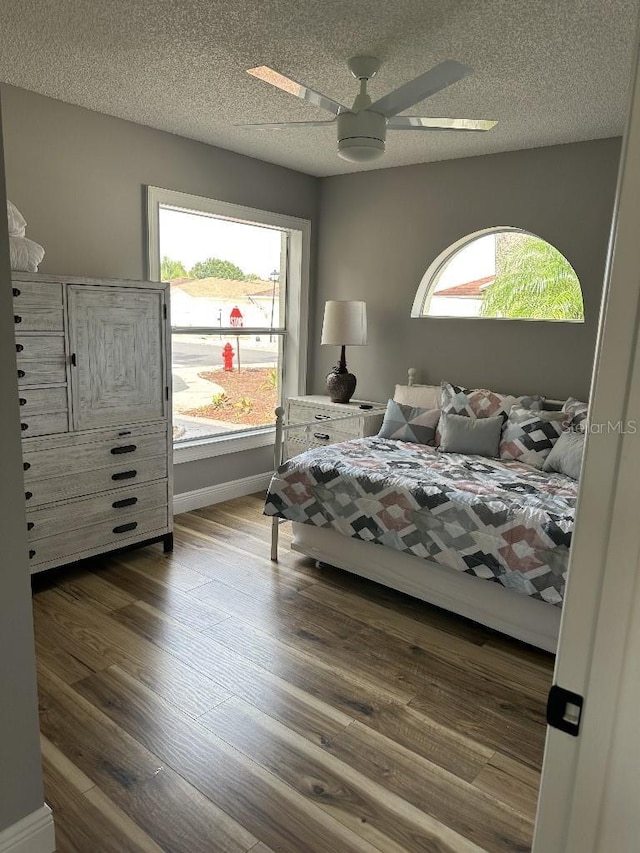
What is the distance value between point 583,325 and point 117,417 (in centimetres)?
290

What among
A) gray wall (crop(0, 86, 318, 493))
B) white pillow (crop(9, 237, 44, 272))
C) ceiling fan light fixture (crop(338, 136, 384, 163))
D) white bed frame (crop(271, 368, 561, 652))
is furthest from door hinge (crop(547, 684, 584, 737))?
gray wall (crop(0, 86, 318, 493))

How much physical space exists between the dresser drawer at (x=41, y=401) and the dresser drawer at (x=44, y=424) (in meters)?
0.02

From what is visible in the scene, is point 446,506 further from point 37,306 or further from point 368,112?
point 37,306

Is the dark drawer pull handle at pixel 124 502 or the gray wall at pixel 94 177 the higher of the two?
the gray wall at pixel 94 177

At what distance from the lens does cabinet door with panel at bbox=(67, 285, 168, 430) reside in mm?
2973

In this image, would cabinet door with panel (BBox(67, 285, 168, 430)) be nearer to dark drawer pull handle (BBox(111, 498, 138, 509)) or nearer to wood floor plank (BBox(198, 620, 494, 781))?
dark drawer pull handle (BBox(111, 498, 138, 509))

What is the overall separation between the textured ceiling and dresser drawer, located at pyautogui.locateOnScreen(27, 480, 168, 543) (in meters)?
2.11

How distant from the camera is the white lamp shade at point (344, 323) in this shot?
434cm

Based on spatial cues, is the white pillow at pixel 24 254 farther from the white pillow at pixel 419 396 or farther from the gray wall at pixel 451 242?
the gray wall at pixel 451 242

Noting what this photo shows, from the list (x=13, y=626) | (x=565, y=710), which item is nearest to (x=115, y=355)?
(x=13, y=626)

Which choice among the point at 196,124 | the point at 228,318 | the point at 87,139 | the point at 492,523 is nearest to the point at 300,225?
the point at 228,318

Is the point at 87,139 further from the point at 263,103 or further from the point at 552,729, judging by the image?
the point at 552,729

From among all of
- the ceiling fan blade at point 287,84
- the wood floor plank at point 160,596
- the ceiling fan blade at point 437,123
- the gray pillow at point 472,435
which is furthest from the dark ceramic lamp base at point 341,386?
the ceiling fan blade at point 287,84

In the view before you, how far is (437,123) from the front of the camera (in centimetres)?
242
